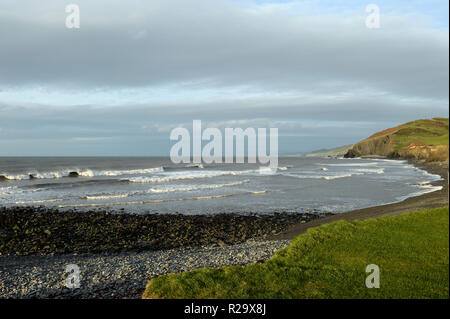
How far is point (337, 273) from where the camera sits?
834 cm

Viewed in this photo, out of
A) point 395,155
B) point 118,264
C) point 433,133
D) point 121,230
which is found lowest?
point 121,230

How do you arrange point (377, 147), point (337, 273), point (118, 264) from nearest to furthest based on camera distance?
point (337, 273) < point (118, 264) < point (377, 147)

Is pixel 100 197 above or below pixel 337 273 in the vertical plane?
below

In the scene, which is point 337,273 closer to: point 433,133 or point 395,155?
point 433,133

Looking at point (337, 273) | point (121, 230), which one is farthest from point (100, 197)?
point (337, 273)

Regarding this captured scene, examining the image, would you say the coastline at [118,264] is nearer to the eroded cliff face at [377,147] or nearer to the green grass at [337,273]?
the green grass at [337,273]

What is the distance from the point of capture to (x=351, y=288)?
747cm

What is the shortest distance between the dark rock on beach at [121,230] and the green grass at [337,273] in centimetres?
736

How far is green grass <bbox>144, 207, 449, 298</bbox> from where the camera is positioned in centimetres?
733

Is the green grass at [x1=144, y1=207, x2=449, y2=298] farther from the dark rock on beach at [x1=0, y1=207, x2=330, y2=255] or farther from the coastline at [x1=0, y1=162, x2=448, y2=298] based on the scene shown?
the dark rock on beach at [x1=0, y1=207, x2=330, y2=255]

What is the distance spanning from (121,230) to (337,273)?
580 inches
